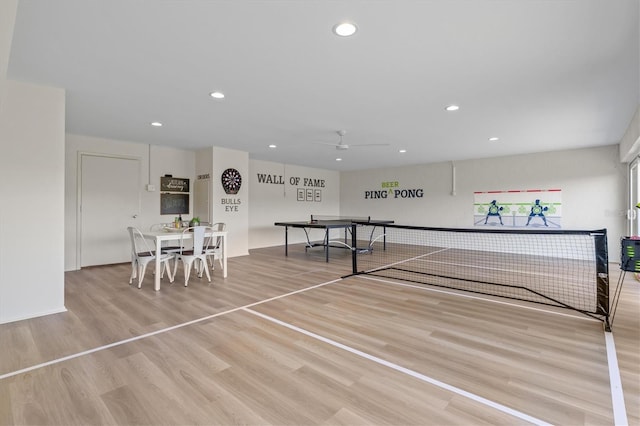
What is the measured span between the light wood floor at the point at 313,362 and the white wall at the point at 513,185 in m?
3.61

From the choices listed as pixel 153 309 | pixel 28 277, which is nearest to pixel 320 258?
pixel 153 309

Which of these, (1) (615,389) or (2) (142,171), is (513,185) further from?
(2) (142,171)

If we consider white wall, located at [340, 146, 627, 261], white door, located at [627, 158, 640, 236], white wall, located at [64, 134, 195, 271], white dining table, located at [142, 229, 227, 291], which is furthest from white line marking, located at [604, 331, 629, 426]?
white wall, located at [64, 134, 195, 271]

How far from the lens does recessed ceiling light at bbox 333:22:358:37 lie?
214 cm

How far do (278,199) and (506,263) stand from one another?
598 cm

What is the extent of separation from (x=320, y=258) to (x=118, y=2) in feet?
18.5

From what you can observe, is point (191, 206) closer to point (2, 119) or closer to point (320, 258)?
point (320, 258)

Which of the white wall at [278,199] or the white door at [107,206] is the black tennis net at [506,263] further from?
the white door at [107,206]

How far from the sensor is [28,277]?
3150mm

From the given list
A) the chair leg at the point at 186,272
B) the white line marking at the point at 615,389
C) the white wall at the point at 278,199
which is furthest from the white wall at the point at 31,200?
the white wall at the point at 278,199

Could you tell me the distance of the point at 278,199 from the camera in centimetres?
899

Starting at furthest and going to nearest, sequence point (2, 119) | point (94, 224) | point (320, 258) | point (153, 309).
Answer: point (320, 258)
point (94, 224)
point (153, 309)
point (2, 119)

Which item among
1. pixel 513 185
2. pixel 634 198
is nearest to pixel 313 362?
pixel 634 198

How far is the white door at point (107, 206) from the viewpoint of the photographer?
5641mm
